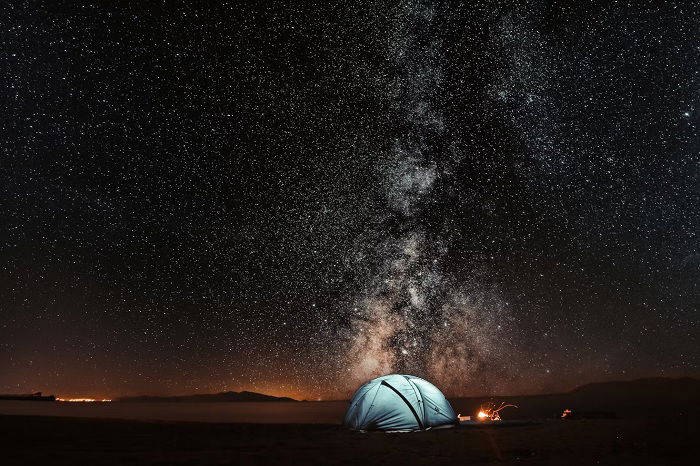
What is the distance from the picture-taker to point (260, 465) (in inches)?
329

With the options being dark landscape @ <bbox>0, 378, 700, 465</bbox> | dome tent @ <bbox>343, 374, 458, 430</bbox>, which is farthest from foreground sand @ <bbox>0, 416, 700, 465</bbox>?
dome tent @ <bbox>343, 374, 458, 430</bbox>

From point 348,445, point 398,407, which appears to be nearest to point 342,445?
point 348,445

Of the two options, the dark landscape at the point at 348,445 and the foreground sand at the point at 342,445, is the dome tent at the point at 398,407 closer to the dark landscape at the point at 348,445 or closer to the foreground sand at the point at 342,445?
the dark landscape at the point at 348,445

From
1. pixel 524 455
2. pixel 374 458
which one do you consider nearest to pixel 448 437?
pixel 524 455

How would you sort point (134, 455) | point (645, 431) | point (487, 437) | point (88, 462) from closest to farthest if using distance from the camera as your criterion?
point (88, 462) → point (134, 455) → point (487, 437) → point (645, 431)

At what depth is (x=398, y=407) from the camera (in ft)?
47.3

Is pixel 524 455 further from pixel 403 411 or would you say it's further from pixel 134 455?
pixel 134 455

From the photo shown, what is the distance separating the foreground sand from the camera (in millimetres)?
8852

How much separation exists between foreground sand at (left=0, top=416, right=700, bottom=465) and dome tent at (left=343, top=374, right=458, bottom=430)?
726 millimetres

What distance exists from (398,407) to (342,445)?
12.0 ft

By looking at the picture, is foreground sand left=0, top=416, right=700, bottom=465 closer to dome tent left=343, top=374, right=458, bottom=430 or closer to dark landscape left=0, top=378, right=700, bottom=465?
dark landscape left=0, top=378, right=700, bottom=465

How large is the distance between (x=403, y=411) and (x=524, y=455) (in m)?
5.31

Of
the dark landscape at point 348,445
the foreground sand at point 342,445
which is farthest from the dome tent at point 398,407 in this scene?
the foreground sand at point 342,445

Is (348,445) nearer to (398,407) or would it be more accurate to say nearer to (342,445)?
(342,445)
